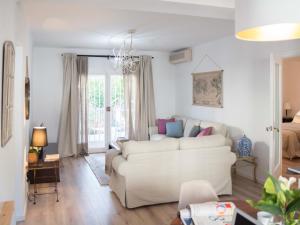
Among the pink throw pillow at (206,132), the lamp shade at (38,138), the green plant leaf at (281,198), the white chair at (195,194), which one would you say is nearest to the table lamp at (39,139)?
the lamp shade at (38,138)

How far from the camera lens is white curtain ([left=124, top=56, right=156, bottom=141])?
7777 millimetres

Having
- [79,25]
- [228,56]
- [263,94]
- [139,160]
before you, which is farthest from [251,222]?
[228,56]

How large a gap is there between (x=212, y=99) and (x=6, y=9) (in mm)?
4896

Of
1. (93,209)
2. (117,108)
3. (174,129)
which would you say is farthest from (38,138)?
(117,108)

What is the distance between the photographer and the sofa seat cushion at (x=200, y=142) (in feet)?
13.4

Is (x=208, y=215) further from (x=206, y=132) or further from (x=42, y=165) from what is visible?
(x=206, y=132)

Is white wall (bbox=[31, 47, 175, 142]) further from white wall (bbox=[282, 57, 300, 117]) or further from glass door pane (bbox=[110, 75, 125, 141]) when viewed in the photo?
white wall (bbox=[282, 57, 300, 117])

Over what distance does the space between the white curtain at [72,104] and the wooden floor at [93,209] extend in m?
2.21

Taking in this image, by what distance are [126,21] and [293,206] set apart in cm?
411

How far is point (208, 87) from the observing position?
661 centimetres

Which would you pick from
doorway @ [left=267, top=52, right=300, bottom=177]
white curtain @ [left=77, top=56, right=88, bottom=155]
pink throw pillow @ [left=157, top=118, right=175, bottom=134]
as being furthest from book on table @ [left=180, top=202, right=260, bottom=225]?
white curtain @ [left=77, top=56, right=88, bottom=155]

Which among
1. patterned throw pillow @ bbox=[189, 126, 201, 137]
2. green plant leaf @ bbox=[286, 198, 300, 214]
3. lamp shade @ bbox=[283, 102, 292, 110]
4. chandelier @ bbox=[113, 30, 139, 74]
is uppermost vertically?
chandelier @ bbox=[113, 30, 139, 74]

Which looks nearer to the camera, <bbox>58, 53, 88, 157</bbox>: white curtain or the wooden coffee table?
the wooden coffee table

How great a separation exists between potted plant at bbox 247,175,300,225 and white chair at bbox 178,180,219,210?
960 millimetres
